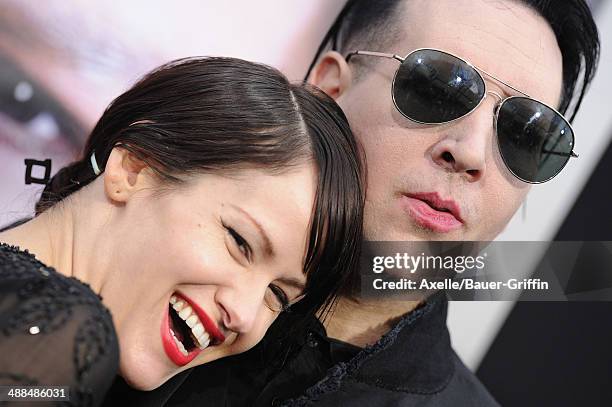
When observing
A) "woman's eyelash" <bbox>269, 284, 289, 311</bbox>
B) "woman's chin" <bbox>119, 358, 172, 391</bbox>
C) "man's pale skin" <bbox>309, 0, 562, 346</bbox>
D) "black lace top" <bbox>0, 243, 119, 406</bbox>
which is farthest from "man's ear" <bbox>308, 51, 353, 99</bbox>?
"black lace top" <bbox>0, 243, 119, 406</bbox>

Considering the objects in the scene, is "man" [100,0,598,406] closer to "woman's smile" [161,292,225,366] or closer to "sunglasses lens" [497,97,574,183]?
"sunglasses lens" [497,97,574,183]

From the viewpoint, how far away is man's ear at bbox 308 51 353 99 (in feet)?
5.28

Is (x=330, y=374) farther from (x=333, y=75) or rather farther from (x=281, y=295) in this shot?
(x=333, y=75)

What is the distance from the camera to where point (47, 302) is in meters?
0.82

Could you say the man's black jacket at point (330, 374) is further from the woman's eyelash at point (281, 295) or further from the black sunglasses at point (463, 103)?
the black sunglasses at point (463, 103)

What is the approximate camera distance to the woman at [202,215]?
3.72ft

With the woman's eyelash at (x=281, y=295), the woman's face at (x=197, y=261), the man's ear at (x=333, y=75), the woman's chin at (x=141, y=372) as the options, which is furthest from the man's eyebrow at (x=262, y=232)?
the man's ear at (x=333, y=75)

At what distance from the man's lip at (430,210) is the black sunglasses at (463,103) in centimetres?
17

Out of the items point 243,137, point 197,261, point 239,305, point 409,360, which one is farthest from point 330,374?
point 243,137

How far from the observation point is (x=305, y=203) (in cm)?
121

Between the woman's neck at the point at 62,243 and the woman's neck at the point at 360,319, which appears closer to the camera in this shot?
the woman's neck at the point at 62,243

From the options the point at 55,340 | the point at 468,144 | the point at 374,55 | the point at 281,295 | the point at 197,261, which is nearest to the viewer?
the point at 55,340

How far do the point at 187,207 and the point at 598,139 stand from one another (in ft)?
4.52

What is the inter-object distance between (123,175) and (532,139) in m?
0.91
